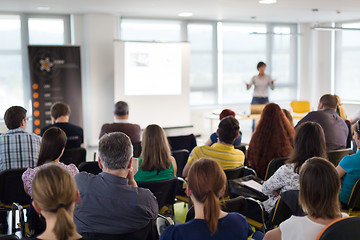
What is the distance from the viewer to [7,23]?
8.47 metres

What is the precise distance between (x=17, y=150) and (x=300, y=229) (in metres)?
3.01

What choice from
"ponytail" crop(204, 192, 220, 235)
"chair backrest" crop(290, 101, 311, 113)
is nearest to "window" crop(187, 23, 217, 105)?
"chair backrest" crop(290, 101, 311, 113)

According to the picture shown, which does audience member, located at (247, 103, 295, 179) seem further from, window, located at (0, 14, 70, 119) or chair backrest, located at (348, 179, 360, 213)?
window, located at (0, 14, 70, 119)

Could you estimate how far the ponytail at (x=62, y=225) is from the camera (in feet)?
5.66

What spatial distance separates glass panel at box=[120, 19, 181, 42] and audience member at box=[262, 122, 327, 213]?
701cm

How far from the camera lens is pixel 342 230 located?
1.94 meters

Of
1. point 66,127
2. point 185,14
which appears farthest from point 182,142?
point 185,14

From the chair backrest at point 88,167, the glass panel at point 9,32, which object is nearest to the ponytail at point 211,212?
the chair backrest at point 88,167

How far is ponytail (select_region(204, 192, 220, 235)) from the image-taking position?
1921 mm

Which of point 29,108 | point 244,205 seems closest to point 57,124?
point 244,205

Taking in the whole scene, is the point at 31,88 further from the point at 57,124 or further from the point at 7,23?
the point at 57,124

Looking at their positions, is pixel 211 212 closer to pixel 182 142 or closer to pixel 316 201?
pixel 316 201

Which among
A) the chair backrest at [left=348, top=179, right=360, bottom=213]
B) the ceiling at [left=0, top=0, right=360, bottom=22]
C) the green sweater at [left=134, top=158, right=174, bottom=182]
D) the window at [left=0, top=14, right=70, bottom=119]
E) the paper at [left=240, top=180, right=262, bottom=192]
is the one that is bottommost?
the chair backrest at [left=348, top=179, right=360, bottom=213]

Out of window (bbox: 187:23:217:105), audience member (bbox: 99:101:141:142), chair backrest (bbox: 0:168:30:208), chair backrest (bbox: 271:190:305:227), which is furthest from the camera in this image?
window (bbox: 187:23:217:105)
